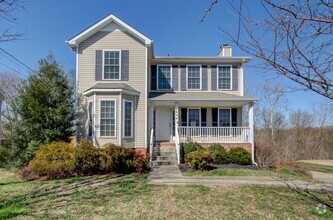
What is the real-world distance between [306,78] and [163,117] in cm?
1241

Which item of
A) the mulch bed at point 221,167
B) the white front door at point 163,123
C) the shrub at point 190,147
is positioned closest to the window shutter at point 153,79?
the white front door at point 163,123

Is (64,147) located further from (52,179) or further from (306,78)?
(306,78)

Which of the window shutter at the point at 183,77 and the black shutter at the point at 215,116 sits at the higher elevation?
the window shutter at the point at 183,77

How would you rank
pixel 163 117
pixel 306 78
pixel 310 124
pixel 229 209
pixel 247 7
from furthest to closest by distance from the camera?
pixel 310 124 → pixel 163 117 → pixel 229 209 → pixel 247 7 → pixel 306 78

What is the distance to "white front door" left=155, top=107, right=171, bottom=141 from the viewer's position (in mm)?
14664

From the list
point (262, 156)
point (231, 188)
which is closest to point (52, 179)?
point (231, 188)

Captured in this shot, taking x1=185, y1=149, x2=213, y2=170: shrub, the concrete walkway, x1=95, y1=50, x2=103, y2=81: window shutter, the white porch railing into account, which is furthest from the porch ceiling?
the concrete walkway

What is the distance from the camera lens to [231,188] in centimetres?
725

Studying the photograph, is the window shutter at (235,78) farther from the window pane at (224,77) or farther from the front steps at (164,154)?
the front steps at (164,154)

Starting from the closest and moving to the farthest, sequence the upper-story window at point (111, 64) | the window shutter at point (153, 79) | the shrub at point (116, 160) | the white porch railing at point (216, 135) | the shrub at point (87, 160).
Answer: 1. the shrub at point (87, 160)
2. the shrub at point (116, 160)
3. the upper-story window at point (111, 64)
4. the white porch railing at point (216, 135)
5. the window shutter at point (153, 79)

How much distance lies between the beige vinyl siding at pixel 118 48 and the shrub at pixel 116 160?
2808 millimetres

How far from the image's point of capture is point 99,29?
12.8 meters

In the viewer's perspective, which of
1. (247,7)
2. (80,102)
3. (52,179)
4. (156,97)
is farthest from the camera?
(156,97)

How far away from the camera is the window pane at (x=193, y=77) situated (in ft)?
49.7
